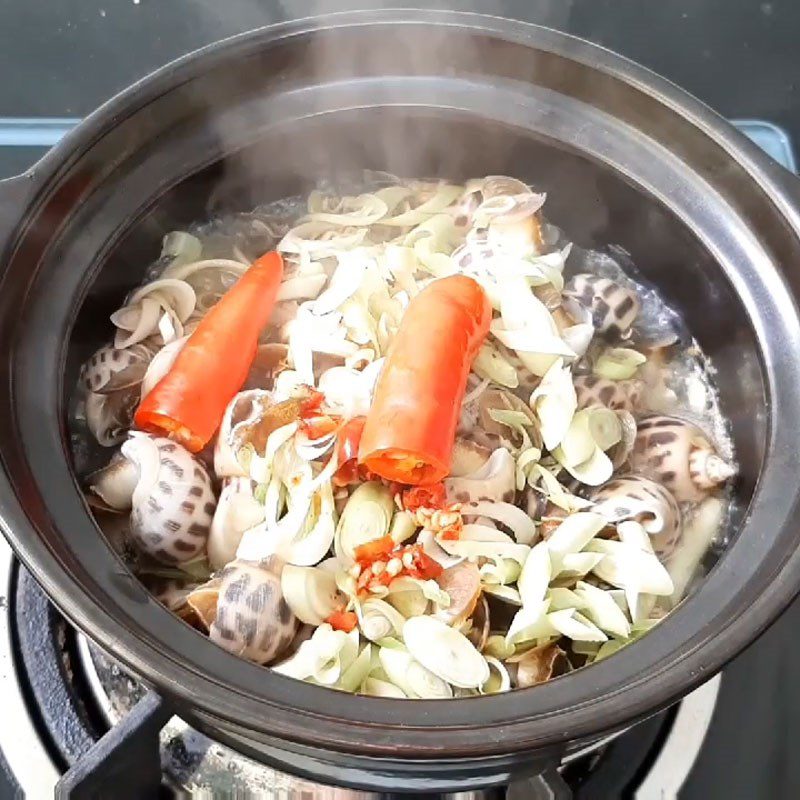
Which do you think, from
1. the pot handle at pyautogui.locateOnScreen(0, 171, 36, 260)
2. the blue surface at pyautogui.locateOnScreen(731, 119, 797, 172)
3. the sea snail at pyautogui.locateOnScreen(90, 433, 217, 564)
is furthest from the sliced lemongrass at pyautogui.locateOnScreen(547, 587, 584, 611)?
the blue surface at pyautogui.locateOnScreen(731, 119, 797, 172)

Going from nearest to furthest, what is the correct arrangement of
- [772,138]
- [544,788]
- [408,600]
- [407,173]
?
1. [544,788]
2. [408,600]
3. [407,173]
4. [772,138]

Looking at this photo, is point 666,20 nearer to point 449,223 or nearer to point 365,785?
point 449,223

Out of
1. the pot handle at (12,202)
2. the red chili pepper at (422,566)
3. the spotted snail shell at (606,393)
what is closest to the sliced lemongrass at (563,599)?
the red chili pepper at (422,566)

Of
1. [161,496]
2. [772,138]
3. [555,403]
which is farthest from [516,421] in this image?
[772,138]

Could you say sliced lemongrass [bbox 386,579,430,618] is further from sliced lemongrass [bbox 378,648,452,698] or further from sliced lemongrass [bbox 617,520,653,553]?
sliced lemongrass [bbox 617,520,653,553]

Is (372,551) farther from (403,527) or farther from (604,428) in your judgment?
(604,428)
